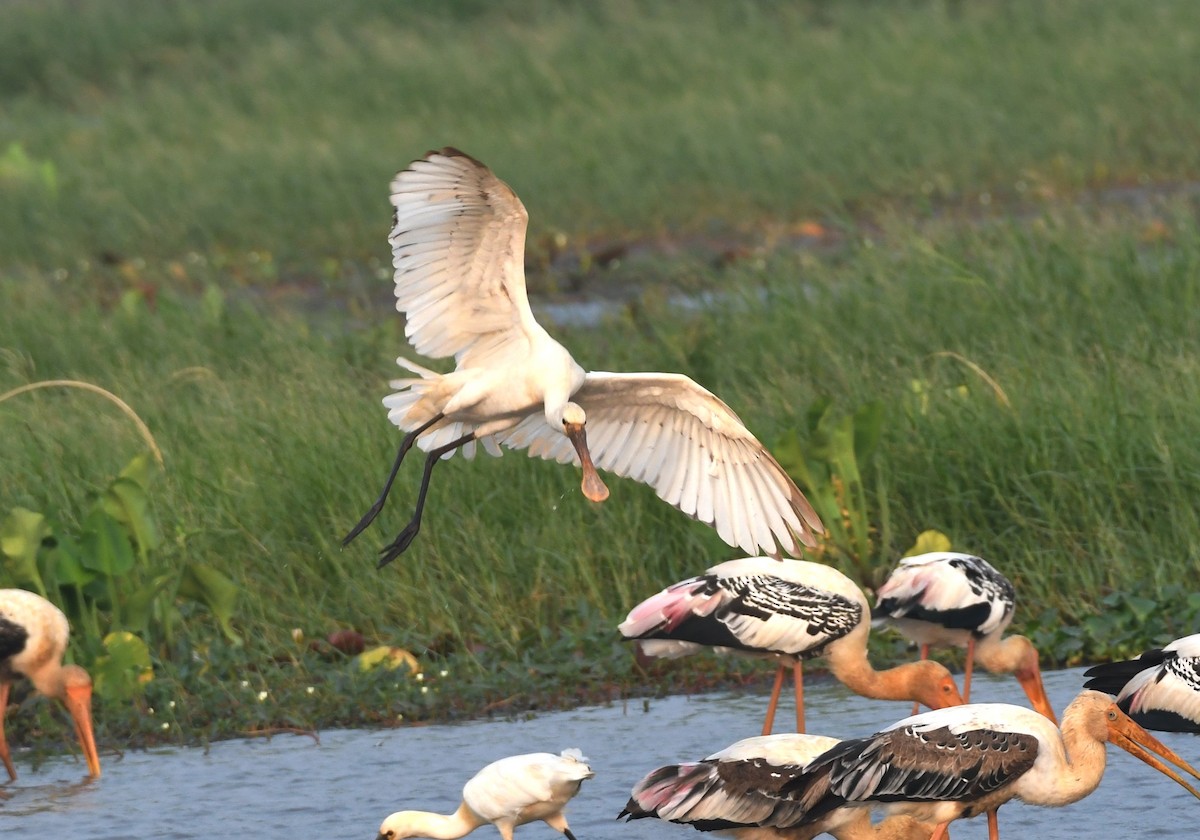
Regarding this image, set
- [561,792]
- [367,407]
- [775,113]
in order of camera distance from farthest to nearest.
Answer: [775,113] → [367,407] → [561,792]

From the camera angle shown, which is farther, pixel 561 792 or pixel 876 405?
pixel 876 405

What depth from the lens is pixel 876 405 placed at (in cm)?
749

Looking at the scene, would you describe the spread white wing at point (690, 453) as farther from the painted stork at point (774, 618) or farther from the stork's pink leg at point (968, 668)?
the stork's pink leg at point (968, 668)

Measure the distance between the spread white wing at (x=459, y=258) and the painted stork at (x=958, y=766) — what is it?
1.77 m

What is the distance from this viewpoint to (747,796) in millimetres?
5020

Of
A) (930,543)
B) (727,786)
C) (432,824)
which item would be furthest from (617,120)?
(727,786)

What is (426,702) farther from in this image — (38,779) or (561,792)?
(561,792)

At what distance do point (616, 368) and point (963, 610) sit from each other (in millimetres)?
3197

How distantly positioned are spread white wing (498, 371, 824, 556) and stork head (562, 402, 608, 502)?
0.17 metres

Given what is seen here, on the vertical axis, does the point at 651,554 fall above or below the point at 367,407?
below

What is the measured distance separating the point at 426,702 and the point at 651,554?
114 cm

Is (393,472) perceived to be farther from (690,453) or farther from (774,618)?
(774,618)

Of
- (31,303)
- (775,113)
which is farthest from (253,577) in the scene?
(775,113)

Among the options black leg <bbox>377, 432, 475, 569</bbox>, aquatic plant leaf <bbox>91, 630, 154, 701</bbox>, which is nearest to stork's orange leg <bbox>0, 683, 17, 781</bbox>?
aquatic plant leaf <bbox>91, 630, 154, 701</bbox>
